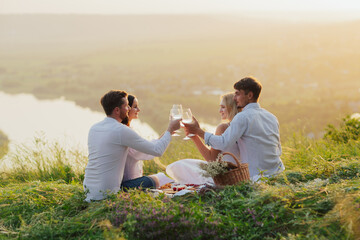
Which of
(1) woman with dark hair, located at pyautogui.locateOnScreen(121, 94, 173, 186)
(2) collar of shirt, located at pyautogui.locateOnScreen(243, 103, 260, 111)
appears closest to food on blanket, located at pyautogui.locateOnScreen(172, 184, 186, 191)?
(1) woman with dark hair, located at pyautogui.locateOnScreen(121, 94, 173, 186)

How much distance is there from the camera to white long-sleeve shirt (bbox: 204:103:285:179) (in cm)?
434

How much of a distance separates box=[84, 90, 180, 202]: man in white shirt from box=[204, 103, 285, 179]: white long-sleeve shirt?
2.12 ft

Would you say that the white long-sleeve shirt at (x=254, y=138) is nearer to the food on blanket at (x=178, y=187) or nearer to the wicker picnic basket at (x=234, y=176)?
the wicker picnic basket at (x=234, y=176)

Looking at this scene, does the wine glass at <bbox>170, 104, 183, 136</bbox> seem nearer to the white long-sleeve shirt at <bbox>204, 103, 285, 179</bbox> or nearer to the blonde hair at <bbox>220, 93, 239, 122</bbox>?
the white long-sleeve shirt at <bbox>204, 103, 285, 179</bbox>

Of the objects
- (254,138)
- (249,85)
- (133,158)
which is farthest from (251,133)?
(133,158)

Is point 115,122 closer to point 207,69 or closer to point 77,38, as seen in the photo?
point 207,69

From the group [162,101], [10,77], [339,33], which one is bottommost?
[162,101]

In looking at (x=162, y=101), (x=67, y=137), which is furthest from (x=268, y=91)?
(x=67, y=137)

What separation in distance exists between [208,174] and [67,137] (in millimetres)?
4492

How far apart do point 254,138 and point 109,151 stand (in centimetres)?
167

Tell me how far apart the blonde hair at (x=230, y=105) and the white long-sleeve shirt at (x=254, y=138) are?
16.8 inches

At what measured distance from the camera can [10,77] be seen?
51.4 meters

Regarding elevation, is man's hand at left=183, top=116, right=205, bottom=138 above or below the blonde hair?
below

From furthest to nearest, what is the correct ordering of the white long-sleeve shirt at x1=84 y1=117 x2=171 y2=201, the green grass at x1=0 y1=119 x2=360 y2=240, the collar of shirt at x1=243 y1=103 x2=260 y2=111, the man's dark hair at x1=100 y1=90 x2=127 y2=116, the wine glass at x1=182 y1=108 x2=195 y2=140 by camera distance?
the collar of shirt at x1=243 y1=103 x2=260 y2=111, the wine glass at x1=182 y1=108 x2=195 y2=140, the man's dark hair at x1=100 y1=90 x2=127 y2=116, the white long-sleeve shirt at x1=84 y1=117 x2=171 y2=201, the green grass at x1=0 y1=119 x2=360 y2=240
